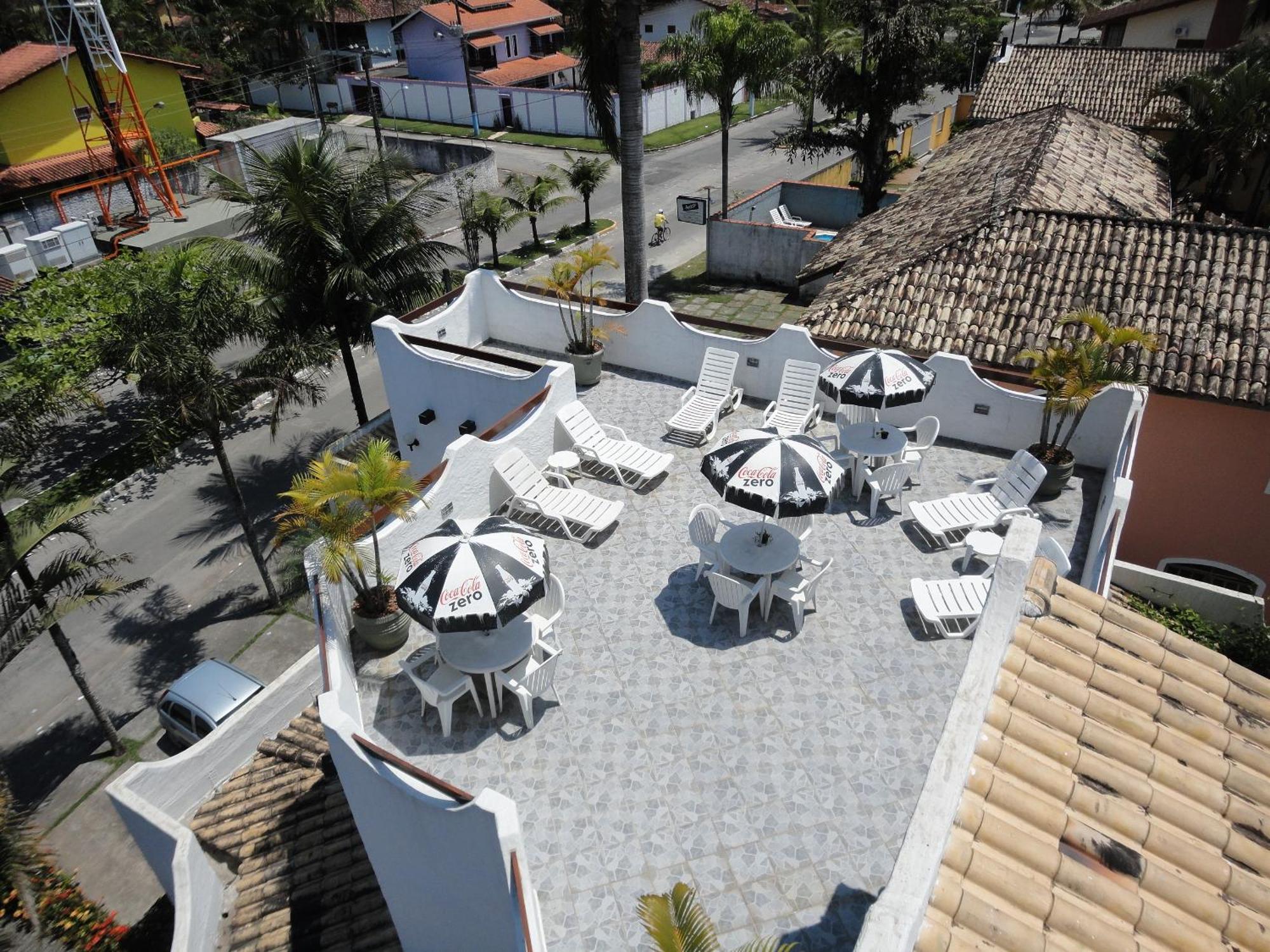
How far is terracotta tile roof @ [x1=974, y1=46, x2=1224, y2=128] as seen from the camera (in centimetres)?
3041

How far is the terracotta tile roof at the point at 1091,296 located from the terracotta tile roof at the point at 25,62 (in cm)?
4063

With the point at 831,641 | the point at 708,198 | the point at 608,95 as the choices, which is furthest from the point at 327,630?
the point at 708,198

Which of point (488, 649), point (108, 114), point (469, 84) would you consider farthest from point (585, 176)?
point (488, 649)

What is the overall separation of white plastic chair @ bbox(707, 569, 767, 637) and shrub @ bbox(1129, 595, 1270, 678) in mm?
6594

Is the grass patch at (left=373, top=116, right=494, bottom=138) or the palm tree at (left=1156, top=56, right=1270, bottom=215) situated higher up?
the palm tree at (left=1156, top=56, right=1270, bottom=215)

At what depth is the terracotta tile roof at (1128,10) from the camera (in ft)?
125

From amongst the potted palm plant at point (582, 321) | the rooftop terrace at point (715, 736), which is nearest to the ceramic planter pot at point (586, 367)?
the potted palm plant at point (582, 321)

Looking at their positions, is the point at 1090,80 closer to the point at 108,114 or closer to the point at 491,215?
the point at 491,215

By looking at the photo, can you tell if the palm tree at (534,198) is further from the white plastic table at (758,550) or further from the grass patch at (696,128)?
the white plastic table at (758,550)

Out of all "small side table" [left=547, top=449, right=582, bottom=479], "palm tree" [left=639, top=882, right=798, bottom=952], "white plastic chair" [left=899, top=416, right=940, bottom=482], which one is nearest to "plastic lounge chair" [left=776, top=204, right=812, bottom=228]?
"white plastic chair" [left=899, top=416, right=940, bottom=482]

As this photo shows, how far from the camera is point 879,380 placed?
11883 millimetres

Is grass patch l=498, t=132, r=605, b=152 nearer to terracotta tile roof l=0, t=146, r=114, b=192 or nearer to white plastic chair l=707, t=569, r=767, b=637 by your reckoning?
terracotta tile roof l=0, t=146, r=114, b=192

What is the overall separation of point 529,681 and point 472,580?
1.44 meters

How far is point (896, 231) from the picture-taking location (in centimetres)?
2155
